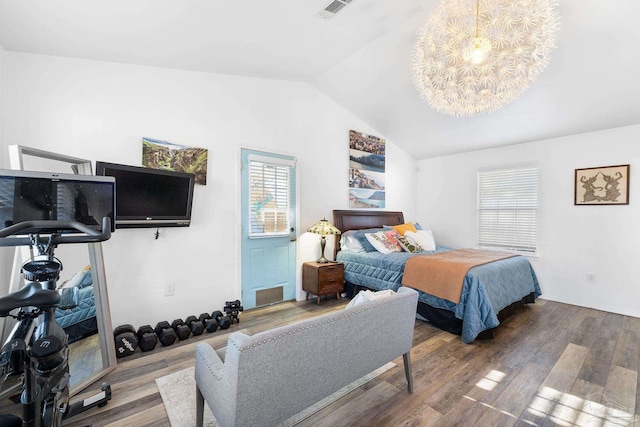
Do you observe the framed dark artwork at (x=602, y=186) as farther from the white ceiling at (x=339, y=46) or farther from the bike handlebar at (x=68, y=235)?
the bike handlebar at (x=68, y=235)

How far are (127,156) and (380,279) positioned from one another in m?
3.12

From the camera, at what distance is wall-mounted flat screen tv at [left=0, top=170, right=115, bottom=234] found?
4.59 feet

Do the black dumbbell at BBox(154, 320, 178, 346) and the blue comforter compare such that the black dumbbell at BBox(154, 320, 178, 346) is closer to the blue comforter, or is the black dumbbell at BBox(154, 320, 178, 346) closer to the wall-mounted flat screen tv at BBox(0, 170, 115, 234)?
the wall-mounted flat screen tv at BBox(0, 170, 115, 234)

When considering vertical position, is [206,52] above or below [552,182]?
above

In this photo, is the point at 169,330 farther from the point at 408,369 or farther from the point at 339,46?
the point at 339,46

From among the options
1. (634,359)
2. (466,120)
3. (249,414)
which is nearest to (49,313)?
(249,414)

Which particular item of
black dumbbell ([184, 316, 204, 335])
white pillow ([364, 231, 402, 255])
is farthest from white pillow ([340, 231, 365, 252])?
black dumbbell ([184, 316, 204, 335])

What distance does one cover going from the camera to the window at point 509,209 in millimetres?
4250

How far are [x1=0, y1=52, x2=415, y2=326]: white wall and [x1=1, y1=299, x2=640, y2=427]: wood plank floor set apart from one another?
692 mm

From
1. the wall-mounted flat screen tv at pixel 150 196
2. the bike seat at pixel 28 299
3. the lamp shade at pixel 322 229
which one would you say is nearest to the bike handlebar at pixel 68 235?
the bike seat at pixel 28 299

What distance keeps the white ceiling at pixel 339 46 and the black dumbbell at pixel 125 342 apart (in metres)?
2.46

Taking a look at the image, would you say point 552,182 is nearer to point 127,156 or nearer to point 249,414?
point 249,414

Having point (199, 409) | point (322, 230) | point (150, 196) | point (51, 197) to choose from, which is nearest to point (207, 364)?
point (199, 409)

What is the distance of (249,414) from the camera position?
1155 mm
